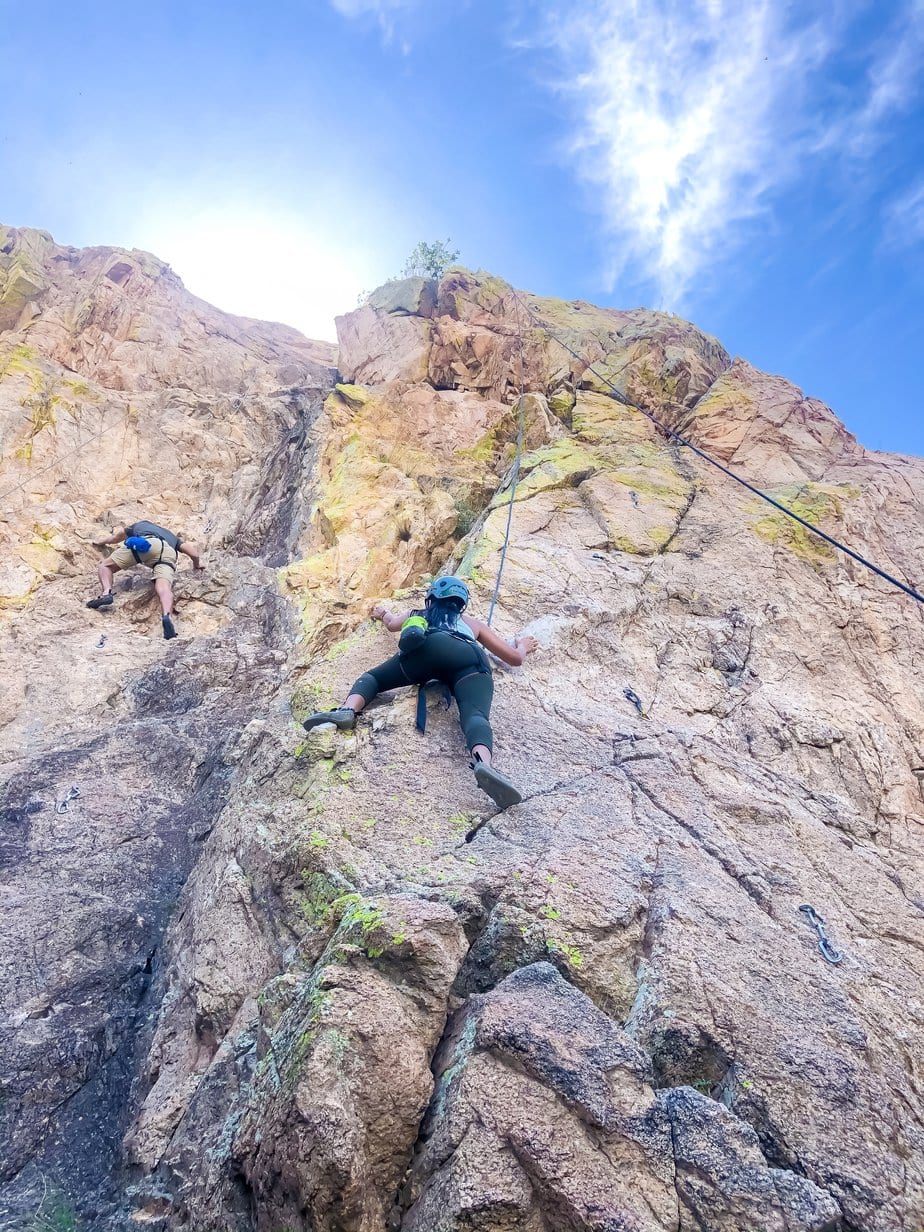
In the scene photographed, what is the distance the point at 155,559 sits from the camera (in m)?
8.84

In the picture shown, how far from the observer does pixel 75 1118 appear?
3674 millimetres

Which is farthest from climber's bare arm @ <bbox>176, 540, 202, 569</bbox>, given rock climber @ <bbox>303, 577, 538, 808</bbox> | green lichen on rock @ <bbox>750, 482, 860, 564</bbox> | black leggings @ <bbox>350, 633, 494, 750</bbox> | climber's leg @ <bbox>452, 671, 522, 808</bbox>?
green lichen on rock @ <bbox>750, 482, 860, 564</bbox>

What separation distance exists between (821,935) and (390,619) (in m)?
3.86

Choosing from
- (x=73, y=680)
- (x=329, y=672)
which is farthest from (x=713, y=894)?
(x=73, y=680)

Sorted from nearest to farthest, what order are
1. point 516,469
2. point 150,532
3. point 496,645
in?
point 496,645 < point 150,532 < point 516,469

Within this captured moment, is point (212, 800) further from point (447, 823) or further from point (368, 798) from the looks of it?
point (447, 823)

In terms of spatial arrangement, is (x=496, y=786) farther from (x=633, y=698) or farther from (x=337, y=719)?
(x=633, y=698)

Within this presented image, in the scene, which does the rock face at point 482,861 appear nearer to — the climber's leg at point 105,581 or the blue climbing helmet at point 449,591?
the climber's leg at point 105,581

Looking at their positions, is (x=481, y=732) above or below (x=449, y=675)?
below

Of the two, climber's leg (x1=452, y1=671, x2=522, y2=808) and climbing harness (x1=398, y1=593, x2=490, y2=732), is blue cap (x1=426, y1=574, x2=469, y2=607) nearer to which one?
climbing harness (x1=398, y1=593, x2=490, y2=732)

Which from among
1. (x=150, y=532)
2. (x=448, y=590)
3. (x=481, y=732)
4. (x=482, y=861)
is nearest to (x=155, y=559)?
(x=150, y=532)

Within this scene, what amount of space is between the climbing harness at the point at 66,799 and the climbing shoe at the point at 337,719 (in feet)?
7.26

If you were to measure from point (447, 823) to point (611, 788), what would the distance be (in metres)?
1.15

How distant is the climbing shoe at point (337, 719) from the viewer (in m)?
4.93
